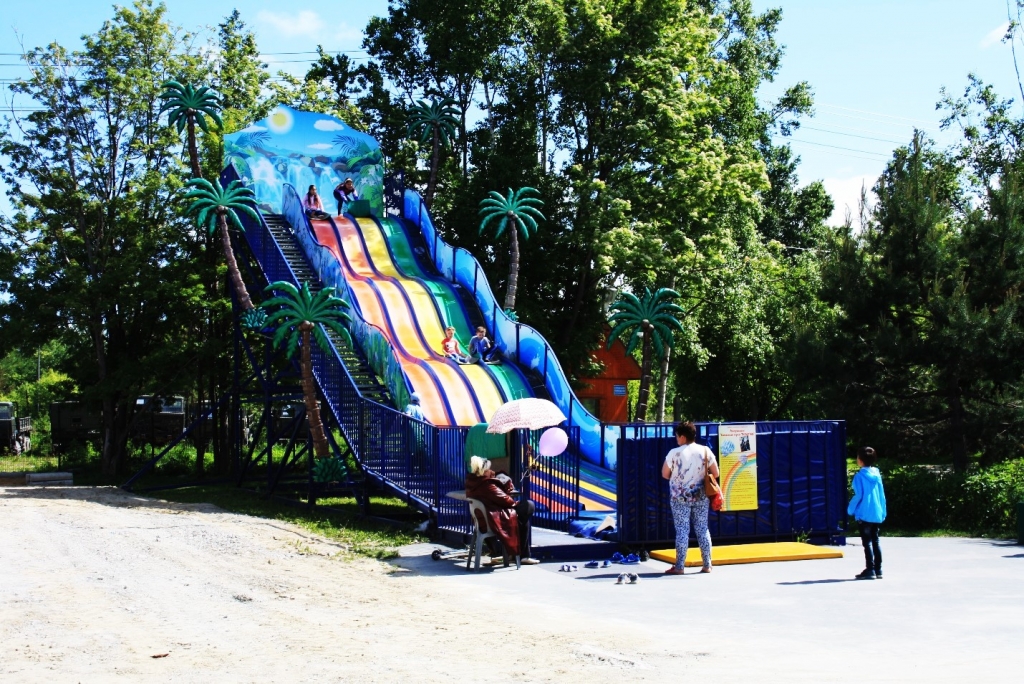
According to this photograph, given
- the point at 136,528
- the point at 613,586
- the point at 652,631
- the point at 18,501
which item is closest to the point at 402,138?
the point at 18,501

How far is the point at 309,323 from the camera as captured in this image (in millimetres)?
22516

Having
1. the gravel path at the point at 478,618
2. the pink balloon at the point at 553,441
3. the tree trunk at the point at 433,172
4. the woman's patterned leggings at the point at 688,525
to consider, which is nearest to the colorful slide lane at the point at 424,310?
the tree trunk at the point at 433,172

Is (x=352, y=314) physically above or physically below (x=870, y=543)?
Answer: above

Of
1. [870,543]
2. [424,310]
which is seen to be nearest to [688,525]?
[870,543]

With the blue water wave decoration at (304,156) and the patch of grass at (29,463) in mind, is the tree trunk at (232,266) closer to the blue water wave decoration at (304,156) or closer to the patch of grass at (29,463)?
the blue water wave decoration at (304,156)

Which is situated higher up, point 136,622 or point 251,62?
point 251,62

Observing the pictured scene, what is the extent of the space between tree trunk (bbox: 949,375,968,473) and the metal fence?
5750 mm

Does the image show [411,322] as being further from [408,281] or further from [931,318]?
[931,318]

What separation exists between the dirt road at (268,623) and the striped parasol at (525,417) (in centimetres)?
189

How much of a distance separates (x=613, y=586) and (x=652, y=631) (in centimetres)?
274

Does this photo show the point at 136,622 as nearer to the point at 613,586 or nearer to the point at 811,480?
the point at 613,586

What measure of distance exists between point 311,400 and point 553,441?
8.73 meters

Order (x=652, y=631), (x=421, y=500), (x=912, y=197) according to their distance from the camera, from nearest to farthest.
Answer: (x=652, y=631)
(x=421, y=500)
(x=912, y=197)

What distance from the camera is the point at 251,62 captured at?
36656mm
